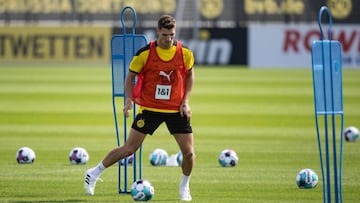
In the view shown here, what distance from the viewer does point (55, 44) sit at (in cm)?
5088

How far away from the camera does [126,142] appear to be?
13172 mm

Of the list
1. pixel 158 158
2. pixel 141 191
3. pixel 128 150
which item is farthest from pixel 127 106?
pixel 158 158

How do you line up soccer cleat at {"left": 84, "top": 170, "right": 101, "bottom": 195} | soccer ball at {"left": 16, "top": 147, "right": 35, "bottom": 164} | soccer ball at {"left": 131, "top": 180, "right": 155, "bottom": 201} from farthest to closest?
soccer ball at {"left": 16, "top": 147, "right": 35, "bottom": 164}
soccer cleat at {"left": 84, "top": 170, "right": 101, "bottom": 195}
soccer ball at {"left": 131, "top": 180, "right": 155, "bottom": 201}

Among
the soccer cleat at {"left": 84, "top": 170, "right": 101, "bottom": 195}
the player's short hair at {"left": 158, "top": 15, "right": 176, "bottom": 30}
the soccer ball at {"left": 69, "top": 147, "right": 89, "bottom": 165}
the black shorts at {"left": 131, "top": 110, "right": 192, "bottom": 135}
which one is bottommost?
the soccer ball at {"left": 69, "top": 147, "right": 89, "bottom": 165}

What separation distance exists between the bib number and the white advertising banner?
1389 inches

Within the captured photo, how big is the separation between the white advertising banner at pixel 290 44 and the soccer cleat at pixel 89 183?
34.8 m

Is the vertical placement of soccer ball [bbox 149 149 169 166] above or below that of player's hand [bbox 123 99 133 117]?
below

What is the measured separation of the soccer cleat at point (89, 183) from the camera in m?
13.6

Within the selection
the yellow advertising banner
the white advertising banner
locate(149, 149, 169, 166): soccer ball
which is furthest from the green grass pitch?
the yellow advertising banner

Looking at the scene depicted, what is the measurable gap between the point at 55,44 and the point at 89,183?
124 feet

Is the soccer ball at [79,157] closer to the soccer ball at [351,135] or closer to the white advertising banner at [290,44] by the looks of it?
the soccer ball at [351,135]

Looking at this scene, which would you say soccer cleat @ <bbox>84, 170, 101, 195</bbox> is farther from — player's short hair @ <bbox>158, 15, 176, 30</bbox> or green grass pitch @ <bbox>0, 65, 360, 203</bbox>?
player's short hair @ <bbox>158, 15, 176, 30</bbox>

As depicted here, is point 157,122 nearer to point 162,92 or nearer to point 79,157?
point 162,92

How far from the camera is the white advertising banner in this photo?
47906 mm
